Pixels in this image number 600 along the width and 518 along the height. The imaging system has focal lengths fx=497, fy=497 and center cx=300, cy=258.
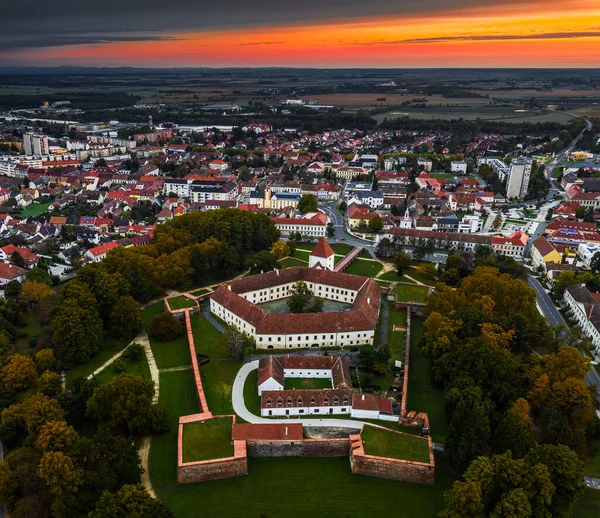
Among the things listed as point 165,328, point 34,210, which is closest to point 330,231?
point 165,328

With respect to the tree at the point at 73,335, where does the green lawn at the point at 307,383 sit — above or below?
below

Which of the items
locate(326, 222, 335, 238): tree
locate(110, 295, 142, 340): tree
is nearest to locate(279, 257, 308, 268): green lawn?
locate(326, 222, 335, 238): tree

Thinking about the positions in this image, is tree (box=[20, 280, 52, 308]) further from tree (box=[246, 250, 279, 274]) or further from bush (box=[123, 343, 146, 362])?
tree (box=[246, 250, 279, 274])

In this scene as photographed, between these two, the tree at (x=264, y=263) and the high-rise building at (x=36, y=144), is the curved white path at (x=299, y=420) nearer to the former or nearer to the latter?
the tree at (x=264, y=263)

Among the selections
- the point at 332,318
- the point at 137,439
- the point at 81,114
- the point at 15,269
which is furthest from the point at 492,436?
the point at 81,114

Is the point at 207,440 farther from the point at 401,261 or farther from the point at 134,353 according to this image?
the point at 401,261

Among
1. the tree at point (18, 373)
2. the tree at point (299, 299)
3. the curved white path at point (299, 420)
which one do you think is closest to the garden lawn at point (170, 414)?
the curved white path at point (299, 420)

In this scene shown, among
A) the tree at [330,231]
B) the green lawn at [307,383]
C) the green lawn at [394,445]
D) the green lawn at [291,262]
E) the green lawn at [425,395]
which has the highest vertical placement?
the tree at [330,231]
